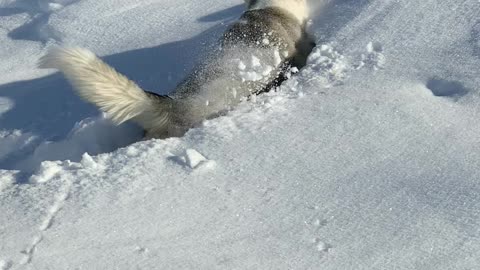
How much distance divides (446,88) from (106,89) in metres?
1.43

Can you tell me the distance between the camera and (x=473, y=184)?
2.26 meters

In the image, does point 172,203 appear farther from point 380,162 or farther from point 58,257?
point 380,162

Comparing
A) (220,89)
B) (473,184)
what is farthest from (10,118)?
(473,184)

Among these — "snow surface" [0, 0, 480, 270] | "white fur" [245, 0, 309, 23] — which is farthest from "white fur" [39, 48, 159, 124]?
"white fur" [245, 0, 309, 23]

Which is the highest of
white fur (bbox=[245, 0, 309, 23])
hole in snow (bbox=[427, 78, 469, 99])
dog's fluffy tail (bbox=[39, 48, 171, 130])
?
dog's fluffy tail (bbox=[39, 48, 171, 130])

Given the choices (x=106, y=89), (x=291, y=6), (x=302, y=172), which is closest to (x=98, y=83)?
(x=106, y=89)

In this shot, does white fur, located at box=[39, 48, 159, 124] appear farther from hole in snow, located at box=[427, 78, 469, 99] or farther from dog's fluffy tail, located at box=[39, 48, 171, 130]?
hole in snow, located at box=[427, 78, 469, 99]

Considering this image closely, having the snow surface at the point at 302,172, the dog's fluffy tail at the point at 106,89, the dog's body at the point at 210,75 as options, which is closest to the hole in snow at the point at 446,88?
the snow surface at the point at 302,172

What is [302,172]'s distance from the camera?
95.8 inches

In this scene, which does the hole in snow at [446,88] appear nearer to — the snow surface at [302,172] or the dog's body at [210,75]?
the snow surface at [302,172]

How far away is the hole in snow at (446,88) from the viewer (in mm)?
2779

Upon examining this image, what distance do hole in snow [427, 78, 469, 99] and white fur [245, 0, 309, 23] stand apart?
122 cm

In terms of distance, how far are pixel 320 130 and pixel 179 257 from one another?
0.84 m

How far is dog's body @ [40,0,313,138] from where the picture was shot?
2.80 metres
